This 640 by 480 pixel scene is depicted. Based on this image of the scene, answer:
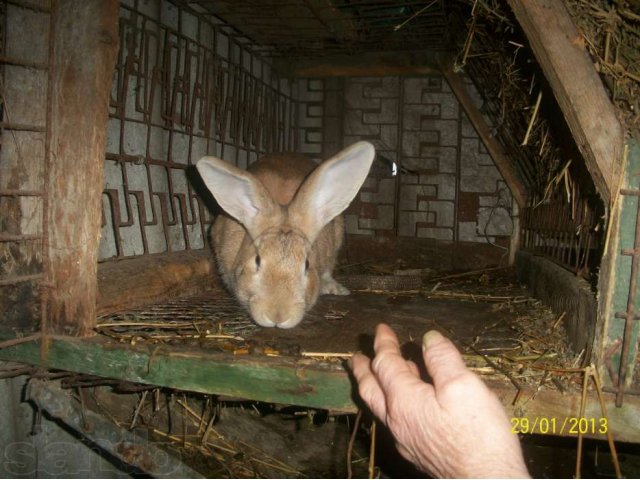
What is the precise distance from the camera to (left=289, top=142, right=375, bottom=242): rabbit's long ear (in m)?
3.21

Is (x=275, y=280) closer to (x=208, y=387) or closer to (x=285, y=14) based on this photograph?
(x=208, y=387)

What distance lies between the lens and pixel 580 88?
195 cm

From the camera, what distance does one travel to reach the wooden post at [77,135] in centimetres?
246

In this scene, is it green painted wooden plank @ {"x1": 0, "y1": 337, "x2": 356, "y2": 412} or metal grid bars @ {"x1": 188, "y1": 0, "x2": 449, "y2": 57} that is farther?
metal grid bars @ {"x1": 188, "y1": 0, "x2": 449, "y2": 57}

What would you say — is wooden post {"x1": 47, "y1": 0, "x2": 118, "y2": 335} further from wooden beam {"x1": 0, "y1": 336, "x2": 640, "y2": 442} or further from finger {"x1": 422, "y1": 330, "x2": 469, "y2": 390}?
finger {"x1": 422, "y1": 330, "x2": 469, "y2": 390}

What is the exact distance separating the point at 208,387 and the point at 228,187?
4.53 feet

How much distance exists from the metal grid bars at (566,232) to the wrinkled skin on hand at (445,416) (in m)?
1.26

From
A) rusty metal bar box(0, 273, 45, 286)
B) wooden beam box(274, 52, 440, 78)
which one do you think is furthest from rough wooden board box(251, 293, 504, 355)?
wooden beam box(274, 52, 440, 78)

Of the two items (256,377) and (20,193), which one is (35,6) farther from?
(256,377)

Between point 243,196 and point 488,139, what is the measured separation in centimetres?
335

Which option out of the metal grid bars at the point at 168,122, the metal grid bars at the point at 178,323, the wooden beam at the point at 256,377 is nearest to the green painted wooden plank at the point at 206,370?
the wooden beam at the point at 256,377
